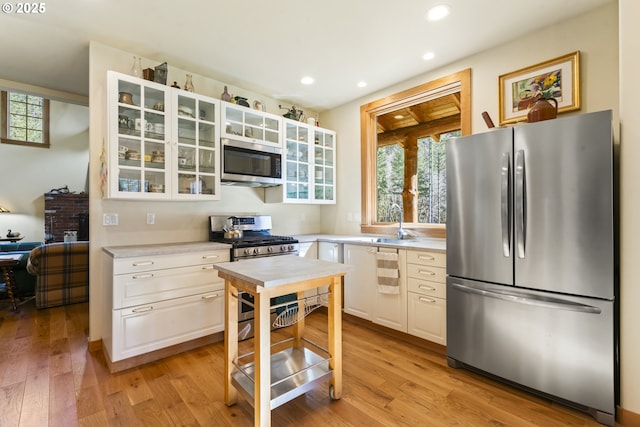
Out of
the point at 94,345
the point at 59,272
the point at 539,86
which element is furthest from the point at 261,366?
the point at 59,272

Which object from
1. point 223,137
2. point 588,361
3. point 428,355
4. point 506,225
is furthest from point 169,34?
point 588,361

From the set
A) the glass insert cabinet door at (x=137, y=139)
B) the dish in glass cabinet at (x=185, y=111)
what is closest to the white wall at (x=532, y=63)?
the dish in glass cabinet at (x=185, y=111)

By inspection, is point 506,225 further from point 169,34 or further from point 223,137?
point 169,34

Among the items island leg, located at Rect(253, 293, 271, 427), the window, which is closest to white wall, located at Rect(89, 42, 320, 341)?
island leg, located at Rect(253, 293, 271, 427)

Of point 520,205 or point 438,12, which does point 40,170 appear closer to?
point 438,12

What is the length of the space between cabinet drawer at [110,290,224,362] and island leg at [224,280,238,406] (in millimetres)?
934

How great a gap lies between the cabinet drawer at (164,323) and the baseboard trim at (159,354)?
5cm

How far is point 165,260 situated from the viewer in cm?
249

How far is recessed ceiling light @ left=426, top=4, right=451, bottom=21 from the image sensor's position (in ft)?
7.10

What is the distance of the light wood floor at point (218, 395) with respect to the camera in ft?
5.70

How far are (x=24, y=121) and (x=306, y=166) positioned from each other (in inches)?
322

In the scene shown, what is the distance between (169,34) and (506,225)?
301 centimetres

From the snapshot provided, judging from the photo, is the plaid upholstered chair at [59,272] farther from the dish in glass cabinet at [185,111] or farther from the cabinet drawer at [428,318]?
the cabinet drawer at [428,318]

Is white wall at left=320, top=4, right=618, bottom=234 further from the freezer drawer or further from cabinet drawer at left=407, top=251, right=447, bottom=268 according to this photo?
the freezer drawer
